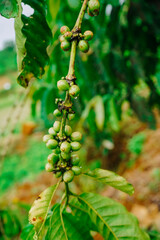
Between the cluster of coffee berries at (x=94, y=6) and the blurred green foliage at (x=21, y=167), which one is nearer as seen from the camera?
the cluster of coffee berries at (x=94, y=6)

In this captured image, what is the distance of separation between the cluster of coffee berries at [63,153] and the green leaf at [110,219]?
0.46ft

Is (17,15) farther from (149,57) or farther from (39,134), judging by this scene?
(39,134)

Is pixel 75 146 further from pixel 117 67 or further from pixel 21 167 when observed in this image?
pixel 21 167

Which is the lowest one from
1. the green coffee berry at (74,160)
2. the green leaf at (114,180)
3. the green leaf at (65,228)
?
the green leaf at (65,228)

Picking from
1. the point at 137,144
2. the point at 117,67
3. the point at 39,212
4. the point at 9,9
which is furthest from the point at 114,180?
the point at 137,144

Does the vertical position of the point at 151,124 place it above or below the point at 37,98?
below

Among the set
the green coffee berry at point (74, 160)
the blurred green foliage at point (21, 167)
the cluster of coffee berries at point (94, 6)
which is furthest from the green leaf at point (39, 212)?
the blurred green foliage at point (21, 167)

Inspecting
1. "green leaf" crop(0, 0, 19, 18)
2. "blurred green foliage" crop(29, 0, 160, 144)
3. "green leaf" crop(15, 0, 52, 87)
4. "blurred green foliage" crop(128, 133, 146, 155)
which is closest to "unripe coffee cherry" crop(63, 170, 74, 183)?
"green leaf" crop(15, 0, 52, 87)

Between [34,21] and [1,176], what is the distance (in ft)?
14.5

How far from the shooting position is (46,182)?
4.19 meters

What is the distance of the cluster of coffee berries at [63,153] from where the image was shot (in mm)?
555

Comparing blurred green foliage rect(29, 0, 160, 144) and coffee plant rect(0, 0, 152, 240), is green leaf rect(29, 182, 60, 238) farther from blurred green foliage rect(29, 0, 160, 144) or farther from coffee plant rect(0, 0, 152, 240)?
blurred green foliage rect(29, 0, 160, 144)

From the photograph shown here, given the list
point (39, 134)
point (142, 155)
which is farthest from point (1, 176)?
point (142, 155)

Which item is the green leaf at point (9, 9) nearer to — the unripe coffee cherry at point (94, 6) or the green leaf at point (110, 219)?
the unripe coffee cherry at point (94, 6)
